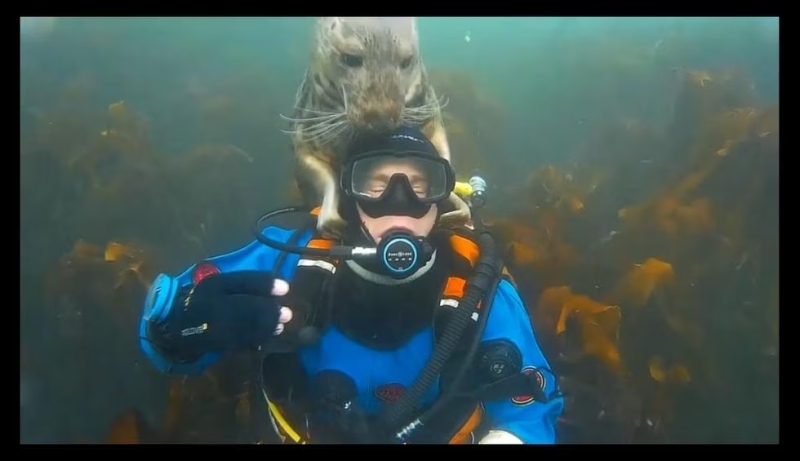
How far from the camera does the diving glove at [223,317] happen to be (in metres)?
2.26

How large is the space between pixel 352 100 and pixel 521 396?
1212 mm

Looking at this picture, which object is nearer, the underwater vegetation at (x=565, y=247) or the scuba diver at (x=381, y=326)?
the scuba diver at (x=381, y=326)

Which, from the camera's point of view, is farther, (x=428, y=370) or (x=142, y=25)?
(x=142, y=25)

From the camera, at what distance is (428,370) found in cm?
226

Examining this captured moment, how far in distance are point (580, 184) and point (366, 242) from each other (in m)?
0.82

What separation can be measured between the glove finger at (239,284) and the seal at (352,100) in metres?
0.27

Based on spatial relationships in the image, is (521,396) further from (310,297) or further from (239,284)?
(239,284)

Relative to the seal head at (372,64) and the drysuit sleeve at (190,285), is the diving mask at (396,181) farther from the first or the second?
the drysuit sleeve at (190,285)

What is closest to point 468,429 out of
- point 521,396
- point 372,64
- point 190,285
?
point 521,396

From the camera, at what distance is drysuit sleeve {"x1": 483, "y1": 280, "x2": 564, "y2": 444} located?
2.31 m

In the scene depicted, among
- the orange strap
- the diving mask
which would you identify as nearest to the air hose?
the orange strap

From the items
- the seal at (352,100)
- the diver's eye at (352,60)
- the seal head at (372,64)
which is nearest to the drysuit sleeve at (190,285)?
the seal at (352,100)
